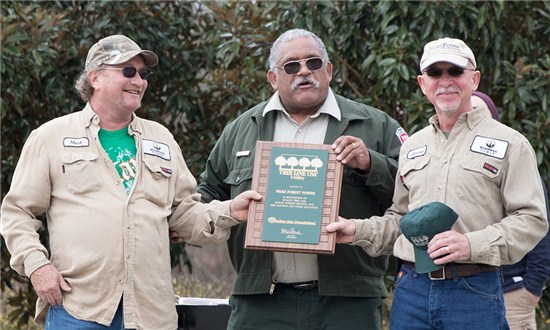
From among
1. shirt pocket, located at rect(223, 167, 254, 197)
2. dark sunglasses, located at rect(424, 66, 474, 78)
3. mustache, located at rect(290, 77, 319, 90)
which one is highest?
dark sunglasses, located at rect(424, 66, 474, 78)

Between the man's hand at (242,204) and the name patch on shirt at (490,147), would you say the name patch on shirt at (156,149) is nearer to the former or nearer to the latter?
the man's hand at (242,204)

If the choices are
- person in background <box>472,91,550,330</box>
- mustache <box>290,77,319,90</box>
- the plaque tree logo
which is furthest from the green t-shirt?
person in background <box>472,91,550,330</box>

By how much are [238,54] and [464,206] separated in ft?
12.6

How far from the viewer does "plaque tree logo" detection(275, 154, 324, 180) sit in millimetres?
5312

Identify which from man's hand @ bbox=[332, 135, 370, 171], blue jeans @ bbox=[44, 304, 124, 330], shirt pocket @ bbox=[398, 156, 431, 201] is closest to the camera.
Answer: shirt pocket @ bbox=[398, 156, 431, 201]

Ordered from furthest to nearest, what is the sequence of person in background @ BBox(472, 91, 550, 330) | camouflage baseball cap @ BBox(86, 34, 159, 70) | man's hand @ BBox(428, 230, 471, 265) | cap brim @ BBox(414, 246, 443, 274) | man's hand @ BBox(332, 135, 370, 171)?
person in background @ BBox(472, 91, 550, 330) < camouflage baseball cap @ BBox(86, 34, 159, 70) < man's hand @ BBox(332, 135, 370, 171) < cap brim @ BBox(414, 246, 443, 274) < man's hand @ BBox(428, 230, 471, 265)

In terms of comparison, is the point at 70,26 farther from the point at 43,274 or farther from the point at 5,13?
the point at 43,274

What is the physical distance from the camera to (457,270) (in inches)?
192

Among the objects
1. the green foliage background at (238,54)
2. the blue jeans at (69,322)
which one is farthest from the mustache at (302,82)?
the green foliage background at (238,54)

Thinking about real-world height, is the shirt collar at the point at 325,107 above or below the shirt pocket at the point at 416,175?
above

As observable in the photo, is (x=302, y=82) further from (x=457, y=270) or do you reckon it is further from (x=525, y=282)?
(x=525, y=282)

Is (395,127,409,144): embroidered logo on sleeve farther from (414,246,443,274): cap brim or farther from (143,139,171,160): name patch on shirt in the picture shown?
(143,139,171,160): name patch on shirt

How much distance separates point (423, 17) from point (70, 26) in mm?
2968

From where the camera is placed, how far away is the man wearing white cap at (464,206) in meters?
4.82
